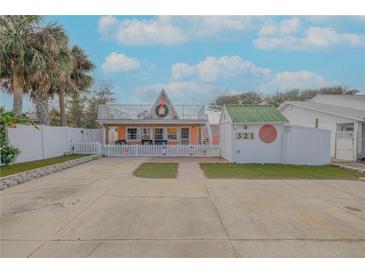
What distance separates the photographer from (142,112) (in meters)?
21.3

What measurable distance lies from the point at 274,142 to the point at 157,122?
949cm

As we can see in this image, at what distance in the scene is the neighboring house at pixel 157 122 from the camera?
816 inches

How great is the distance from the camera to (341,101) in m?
21.1

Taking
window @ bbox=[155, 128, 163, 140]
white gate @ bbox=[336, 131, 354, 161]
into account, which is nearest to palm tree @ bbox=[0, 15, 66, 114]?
window @ bbox=[155, 128, 163, 140]

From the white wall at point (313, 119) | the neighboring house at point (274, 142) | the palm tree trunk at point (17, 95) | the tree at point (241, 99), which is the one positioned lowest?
the neighboring house at point (274, 142)

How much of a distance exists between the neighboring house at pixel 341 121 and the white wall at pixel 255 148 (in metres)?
4.77

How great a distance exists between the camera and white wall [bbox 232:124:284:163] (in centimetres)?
1430

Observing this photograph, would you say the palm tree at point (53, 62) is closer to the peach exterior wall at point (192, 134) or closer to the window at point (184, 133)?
the peach exterior wall at point (192, 134)

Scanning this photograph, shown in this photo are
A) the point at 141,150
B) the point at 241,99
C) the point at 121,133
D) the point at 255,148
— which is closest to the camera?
the point at 255,148

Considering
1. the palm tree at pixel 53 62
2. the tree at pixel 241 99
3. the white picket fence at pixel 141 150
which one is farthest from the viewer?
the tree at pixel 241 99

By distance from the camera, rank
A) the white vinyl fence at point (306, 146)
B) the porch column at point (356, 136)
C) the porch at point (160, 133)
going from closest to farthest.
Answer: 1. the white vinyl fence at point (306, 146)
2. the porch column at point (356, 136)
3. the porch at point (160, 133)

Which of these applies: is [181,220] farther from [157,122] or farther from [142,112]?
[142,112]

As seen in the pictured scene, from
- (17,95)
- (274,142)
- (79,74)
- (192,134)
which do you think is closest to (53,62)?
(17,95)

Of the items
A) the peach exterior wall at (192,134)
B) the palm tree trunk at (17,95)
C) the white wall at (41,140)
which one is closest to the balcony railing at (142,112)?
the peach exterior wall at (192,134)
